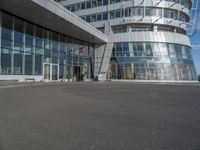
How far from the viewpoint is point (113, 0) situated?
4072 cm

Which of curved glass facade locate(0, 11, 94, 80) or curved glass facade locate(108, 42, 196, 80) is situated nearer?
curved glass facade locate(0, 11, 94, 80)

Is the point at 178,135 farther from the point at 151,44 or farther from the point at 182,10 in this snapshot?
the point at 182,10

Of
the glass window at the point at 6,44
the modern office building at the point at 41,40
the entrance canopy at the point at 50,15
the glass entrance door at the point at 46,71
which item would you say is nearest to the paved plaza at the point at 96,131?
the entrance canopy at the point at 50,15

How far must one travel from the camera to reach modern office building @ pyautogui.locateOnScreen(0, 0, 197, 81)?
91.5 ft

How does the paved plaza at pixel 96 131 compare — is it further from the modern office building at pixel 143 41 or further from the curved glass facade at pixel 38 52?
the modern office building at pixel 143 41

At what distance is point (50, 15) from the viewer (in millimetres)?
24156

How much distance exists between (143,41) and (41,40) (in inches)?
732

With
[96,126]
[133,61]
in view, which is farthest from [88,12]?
[96,126]

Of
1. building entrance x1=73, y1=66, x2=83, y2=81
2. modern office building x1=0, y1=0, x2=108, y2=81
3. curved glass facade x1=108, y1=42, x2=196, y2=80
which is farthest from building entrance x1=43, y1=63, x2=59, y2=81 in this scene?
curved glass facade x1=108, y1=42, x2=196, y2=80

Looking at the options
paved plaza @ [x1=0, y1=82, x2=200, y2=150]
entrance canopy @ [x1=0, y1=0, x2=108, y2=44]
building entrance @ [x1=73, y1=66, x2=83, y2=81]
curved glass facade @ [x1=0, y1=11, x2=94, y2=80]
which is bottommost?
paved plaza @ [x1=0, y1=82, x2=200, y2=150]

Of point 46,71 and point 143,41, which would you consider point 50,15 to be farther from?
point 143,41

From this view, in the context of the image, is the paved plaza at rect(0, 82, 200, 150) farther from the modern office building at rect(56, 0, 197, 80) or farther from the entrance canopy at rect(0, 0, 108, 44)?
the modern office building at rect(56, 0, 197, 80)

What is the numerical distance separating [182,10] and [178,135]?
4139 centimetres

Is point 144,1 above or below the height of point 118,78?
above
